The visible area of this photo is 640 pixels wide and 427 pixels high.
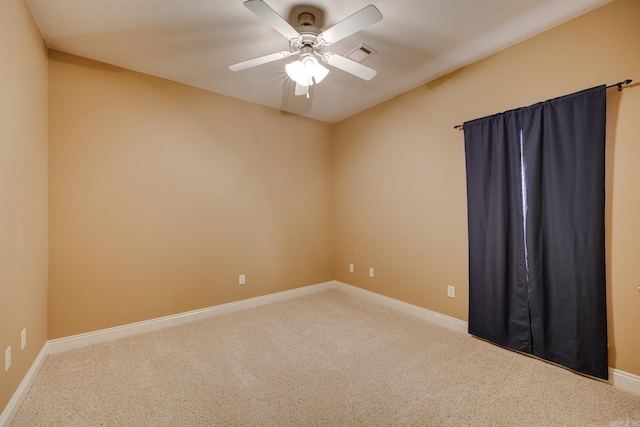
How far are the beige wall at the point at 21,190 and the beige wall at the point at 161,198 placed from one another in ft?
0.59

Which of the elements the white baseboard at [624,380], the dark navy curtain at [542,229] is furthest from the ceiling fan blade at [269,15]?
the white baseboard at [624,380]

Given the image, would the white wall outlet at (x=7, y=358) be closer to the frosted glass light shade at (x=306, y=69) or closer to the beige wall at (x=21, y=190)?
the beige wall at (x=21, y=190)

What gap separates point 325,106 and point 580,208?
283cm

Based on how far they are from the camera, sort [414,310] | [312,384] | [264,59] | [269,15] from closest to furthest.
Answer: [269,15] < [312,384] < [264,59] < [414,310]

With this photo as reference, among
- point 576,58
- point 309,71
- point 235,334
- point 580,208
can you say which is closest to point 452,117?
point 576,58

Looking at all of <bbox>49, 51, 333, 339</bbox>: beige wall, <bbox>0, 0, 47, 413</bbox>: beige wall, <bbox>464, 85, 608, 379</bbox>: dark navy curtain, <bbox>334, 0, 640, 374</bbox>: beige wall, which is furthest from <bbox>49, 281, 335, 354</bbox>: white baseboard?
<bbox>464, 85, 608, 379</bbox>: dark navy curtain

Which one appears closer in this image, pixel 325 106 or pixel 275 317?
pixel 275 317

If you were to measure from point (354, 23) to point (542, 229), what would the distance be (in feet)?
6.87

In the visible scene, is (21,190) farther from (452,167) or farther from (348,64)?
(452,167)

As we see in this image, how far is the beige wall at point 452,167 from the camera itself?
187 centimetres

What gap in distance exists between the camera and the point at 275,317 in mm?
3158

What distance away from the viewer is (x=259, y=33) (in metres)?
2.19

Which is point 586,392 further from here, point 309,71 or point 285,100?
point 285,100

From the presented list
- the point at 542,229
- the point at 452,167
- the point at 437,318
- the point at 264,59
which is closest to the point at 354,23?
the point at 264,59
